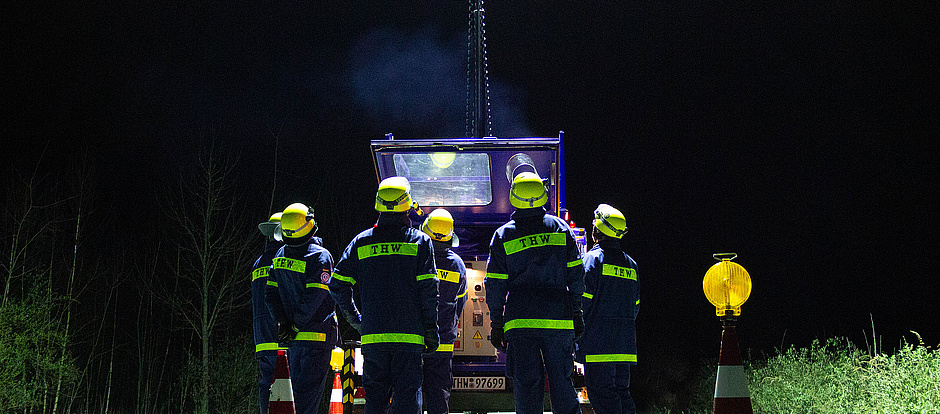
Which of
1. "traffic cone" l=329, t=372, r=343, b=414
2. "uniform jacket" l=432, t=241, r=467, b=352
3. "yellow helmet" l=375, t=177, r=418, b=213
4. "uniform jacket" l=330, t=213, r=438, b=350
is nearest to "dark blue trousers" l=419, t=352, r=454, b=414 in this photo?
"uniform jacket" l=432, t=241, r=467, b=352

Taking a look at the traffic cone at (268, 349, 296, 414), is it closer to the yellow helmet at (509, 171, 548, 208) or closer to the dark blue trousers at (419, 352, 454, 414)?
the dark blue trousers at (419, 352, 454, 414)

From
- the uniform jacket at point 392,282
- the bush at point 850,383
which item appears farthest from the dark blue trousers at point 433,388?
the bush at point 850,383

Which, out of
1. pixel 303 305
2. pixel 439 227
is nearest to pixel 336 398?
pixel 303 305

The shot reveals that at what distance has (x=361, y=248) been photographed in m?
5.66

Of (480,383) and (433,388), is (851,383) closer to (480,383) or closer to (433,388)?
(480,383)

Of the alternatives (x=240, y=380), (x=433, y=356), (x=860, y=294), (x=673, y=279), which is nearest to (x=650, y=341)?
(x=673, y=279)

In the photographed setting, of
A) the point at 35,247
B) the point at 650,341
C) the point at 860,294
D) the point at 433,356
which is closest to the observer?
the point at 433,356

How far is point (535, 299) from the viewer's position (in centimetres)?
548

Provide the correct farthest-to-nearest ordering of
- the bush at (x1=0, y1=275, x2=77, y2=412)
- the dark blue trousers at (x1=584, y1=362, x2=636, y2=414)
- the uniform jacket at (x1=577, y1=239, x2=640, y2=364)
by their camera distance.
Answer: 1. the bush at (x1=0, y1=275, x2=77, y2=412)
2. the uniform jacket at (x1=577, y1=239, x2=640, y2=364)
3. the dark blue trousers at (x1=584, y1=362, x2=636, y2=414)

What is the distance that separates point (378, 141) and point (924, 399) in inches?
242

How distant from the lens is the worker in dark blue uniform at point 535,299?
5430 millimetres

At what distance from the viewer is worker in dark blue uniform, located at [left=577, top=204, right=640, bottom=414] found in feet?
19.3

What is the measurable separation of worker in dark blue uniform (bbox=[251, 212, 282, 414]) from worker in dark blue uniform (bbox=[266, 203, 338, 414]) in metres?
0.35

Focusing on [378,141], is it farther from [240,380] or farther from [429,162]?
[240,380]
